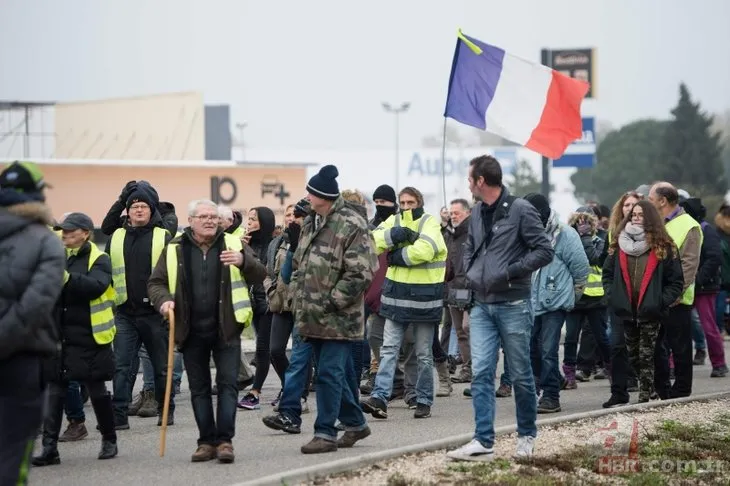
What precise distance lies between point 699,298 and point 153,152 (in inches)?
2257

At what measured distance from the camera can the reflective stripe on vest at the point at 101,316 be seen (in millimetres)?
10102

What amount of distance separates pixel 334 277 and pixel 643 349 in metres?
3.80

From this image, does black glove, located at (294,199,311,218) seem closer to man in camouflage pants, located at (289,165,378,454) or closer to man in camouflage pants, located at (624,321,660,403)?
man in camouflage pants, located at (289,165,378,454)

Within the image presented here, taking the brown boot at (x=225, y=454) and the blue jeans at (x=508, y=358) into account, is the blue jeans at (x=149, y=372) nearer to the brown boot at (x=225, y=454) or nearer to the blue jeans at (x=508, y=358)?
the brown boot at (x=225, y=454)

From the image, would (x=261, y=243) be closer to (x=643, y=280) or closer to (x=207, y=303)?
(x=643, y=280)

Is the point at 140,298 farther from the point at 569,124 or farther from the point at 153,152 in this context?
the point at 153,152

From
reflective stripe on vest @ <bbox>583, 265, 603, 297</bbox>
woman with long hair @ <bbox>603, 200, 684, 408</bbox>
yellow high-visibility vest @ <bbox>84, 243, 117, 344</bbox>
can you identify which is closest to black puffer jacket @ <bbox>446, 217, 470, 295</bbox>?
reflective stripe on vest @ <bbox>583, 265, 603, 297</bbox>

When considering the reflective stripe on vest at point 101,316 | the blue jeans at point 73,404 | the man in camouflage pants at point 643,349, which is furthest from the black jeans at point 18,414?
the man in camouflage pants at point 643,349

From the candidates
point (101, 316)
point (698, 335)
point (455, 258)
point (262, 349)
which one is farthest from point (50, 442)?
point (698, 335)

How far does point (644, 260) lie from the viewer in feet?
40.0

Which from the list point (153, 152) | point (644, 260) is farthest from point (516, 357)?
point (153, 152)

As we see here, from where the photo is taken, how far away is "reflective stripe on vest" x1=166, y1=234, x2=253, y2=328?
9477 mm

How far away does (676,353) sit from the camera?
12.9 m

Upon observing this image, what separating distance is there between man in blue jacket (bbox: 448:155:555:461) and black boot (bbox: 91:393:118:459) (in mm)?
2573
